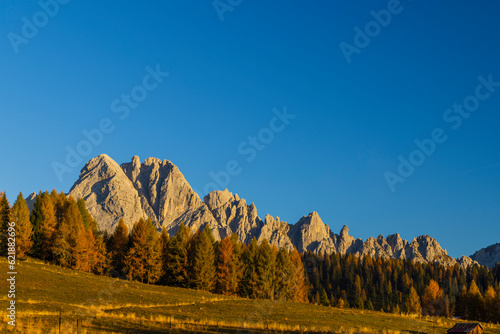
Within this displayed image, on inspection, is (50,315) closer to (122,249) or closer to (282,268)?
(122,249)

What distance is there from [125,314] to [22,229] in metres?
47.0

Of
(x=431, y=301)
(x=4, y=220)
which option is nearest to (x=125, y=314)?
(x=4, y=220)

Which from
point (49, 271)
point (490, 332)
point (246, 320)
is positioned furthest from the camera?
point (49, 271)

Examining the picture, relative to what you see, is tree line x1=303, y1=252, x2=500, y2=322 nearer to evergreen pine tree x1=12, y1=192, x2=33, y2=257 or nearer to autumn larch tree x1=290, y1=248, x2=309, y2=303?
autumn larch tree x1=290, y1=248, x2=309, y2=303

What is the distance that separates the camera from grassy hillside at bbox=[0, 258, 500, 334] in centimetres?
3303

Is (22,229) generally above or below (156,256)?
above

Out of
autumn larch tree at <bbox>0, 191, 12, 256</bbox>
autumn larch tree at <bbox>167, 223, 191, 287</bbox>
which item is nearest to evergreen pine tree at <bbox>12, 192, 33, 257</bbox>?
autumn larch tree at <bbox>0, 191, 12, 256</bbox>

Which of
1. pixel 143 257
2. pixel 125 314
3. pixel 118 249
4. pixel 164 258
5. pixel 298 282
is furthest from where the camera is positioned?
pixel 298 282

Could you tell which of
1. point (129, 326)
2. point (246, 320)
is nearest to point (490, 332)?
point (246, 320)

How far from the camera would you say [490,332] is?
164 feet

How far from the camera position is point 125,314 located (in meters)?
40.7

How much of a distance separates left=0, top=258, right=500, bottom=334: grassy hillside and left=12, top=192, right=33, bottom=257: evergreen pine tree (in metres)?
10.2

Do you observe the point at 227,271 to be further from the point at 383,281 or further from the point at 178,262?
the point at 383,281

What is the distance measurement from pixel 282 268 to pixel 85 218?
145 feet
